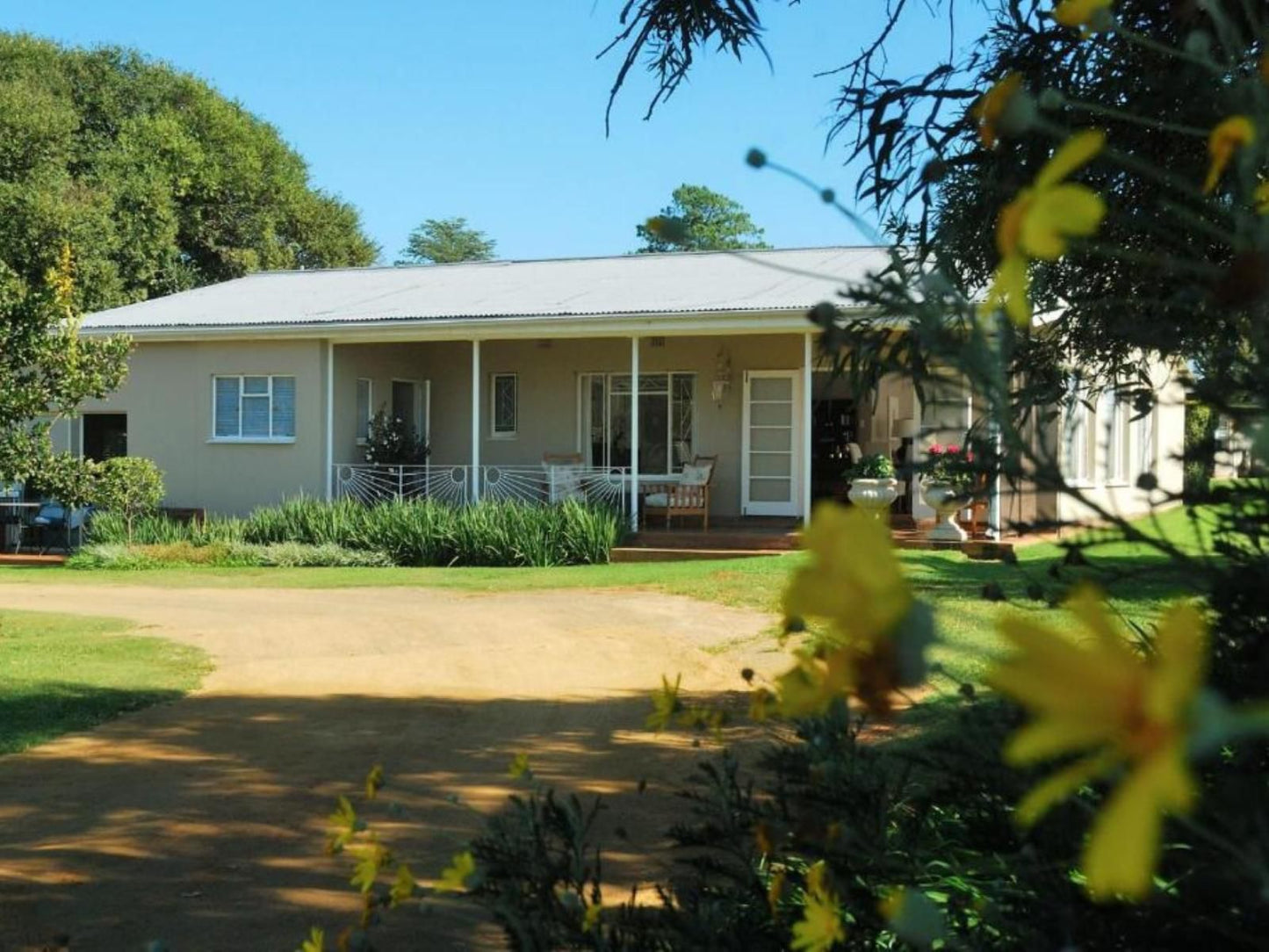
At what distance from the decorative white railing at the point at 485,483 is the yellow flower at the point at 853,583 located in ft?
63.9

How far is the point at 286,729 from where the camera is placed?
771 centimetres

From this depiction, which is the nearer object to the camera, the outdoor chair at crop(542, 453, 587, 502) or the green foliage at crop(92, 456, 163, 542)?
the green foliage at crop(92, 456, 163, 542)

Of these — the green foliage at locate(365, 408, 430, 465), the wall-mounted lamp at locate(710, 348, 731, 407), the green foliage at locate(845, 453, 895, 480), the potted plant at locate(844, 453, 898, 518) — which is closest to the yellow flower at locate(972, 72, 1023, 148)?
the potted plant at locate(844, 453, 898, 518)

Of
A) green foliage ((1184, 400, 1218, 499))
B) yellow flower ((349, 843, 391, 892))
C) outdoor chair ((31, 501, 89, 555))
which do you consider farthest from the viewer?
outdoor chair ((31, 501, 89, 555))

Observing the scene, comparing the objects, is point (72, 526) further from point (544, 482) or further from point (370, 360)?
point (544, 482)

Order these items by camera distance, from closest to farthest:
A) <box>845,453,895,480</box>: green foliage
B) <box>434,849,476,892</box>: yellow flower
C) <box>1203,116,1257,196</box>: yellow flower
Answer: <box>1203,116,1257,196</box>: yellow flower → <box>434,849,476,892</box>: yellow flower → <box>845,453,895,480</box>: green foliage

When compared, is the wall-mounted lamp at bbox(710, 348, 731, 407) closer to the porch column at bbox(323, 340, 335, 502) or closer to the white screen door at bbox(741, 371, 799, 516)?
the white screen door at bbox(741, 371, 799, 516)

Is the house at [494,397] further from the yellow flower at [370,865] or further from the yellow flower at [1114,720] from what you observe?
the yellow flower at [1114,720]

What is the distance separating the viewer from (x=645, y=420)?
22.8 metres

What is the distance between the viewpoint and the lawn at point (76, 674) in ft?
26.2

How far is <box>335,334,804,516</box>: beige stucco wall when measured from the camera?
2211cm

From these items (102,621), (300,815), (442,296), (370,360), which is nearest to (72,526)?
(370,360)

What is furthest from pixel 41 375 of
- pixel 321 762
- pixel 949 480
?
pixel 949 480

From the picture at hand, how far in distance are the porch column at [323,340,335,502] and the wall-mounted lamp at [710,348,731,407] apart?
20.2ft
